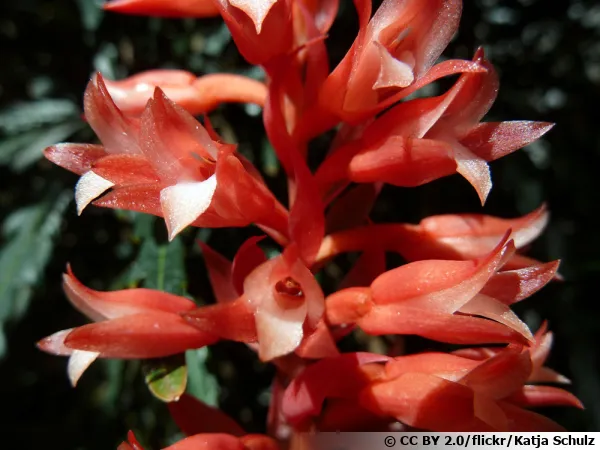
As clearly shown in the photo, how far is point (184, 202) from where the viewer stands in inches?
37.8

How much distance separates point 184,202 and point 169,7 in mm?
467

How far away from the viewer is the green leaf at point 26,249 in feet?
5.66

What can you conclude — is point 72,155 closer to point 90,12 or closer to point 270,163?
point 270,163

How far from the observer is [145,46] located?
1.97 m

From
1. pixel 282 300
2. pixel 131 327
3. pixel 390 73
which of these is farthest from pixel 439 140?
pixel 131 327

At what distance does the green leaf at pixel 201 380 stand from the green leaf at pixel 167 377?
0.21 metres

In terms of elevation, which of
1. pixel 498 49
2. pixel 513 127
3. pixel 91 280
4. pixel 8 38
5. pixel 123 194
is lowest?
pixel 91 280

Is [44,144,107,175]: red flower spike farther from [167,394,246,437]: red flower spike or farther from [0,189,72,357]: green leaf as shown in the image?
[0,189,72,357]: green leaf

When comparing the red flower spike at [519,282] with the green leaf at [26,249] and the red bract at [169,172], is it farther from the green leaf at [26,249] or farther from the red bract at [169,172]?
the green leaf at [26,249]

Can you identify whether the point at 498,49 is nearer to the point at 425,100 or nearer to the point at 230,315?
the point at 425,100

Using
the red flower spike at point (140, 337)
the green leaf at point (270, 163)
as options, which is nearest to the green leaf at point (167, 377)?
the red flower spike at point (140, 337)

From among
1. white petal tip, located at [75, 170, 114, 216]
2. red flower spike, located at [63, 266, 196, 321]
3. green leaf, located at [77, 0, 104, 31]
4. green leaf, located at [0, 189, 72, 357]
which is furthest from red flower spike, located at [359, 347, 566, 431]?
green leaf, located at [77, 0, 104, 31]

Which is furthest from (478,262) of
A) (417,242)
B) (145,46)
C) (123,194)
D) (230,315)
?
(145,46)

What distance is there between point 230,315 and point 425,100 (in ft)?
1.43
